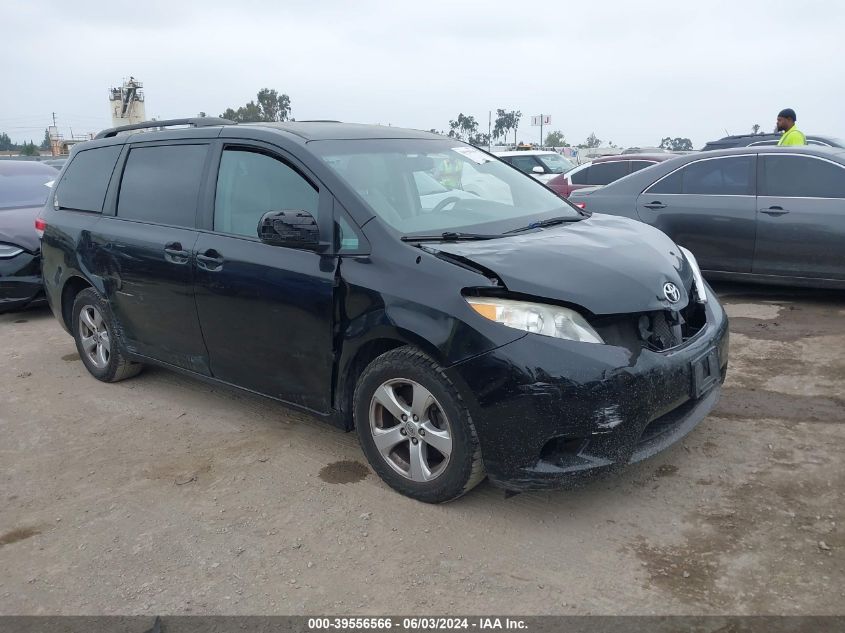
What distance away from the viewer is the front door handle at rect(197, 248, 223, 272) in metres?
4.03

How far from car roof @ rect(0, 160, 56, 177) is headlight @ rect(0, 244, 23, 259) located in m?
1.99

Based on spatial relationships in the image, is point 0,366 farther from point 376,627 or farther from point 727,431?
point 727,431

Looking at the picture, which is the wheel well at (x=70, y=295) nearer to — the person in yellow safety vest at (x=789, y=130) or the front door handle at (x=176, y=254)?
the front door handle at (x=176, y=254)

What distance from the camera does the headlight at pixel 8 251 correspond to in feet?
24.1

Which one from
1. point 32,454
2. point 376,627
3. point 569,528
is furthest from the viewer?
point 32,454

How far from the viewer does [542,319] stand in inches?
118

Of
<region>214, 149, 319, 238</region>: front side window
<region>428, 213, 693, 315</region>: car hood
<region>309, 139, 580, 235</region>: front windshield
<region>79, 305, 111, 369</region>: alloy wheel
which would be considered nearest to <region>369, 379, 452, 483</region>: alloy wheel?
<region>428, 213, 693, 315</region>: car hood

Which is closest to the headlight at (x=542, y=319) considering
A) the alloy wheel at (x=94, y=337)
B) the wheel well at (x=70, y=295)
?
the alloy wheel at (x=94, y=337)

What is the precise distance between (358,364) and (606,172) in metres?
9.29

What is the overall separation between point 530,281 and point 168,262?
235 cm

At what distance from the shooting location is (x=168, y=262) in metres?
4.34

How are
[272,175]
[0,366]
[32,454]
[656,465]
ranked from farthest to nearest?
[0,366], [32,454], [272,175], [656,465]

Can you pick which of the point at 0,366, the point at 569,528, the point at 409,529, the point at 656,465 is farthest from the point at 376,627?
the point at 0,366

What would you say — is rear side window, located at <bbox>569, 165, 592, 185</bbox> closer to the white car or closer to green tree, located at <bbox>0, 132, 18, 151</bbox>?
the white car
